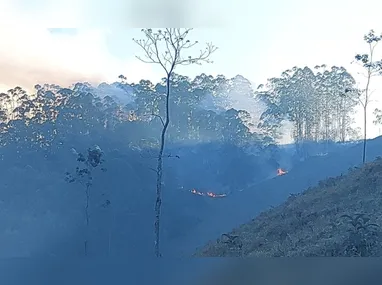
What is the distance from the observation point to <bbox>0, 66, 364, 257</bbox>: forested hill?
49094mm

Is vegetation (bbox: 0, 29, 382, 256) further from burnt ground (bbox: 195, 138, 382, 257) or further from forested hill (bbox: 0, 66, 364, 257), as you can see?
burnt ground (bbox: 195, 138, 382, 257)

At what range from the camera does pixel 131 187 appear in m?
53.3

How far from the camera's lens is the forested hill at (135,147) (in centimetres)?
4909

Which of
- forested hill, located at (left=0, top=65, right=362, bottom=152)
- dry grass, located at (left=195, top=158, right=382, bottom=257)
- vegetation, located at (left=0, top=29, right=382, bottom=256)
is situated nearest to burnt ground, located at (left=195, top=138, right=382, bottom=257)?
dry grass, located at (left=195, top=158, right=382, bottom=257)

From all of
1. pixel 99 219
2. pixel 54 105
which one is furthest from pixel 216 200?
pixel 54 105

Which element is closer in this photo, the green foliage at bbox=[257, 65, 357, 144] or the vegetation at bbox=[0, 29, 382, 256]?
the vegetation at bbox=[0, 29, 382, 256]

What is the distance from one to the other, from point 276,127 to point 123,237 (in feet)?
114

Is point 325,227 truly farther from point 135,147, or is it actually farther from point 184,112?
point 184,112

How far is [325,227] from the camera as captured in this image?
1500cm

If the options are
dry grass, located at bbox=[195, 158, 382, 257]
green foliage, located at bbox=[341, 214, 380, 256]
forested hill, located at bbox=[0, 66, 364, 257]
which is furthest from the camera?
forested hill, located at bbox=[0, 66, 364, 257]

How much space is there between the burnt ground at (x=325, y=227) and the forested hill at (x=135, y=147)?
2753cm

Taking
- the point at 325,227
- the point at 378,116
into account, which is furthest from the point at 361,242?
the point at 378,116

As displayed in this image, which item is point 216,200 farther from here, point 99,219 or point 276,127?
point 276,127

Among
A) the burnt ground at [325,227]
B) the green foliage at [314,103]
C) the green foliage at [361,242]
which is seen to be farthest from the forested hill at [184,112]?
the green foliage at [361,242]
